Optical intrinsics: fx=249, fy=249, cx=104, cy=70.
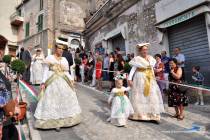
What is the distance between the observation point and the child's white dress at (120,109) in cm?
570

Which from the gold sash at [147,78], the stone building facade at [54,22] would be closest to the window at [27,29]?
the stone building facade at [54,22]

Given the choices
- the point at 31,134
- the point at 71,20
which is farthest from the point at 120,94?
the point at 71,20

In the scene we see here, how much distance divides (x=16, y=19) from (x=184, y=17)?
931 inches

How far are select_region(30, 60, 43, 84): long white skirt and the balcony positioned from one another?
63.6ft

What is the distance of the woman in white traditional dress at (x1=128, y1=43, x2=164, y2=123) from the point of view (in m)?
6.04

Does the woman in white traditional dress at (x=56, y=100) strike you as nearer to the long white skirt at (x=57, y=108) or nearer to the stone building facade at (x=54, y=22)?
the long white skirt at (x=57, y=108)

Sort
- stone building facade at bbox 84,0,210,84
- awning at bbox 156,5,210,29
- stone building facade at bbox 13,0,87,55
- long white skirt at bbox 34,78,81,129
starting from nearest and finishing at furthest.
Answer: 1. long white skirt at bbox 34,78,81,129
2. awning at bbox 156,5,210,29
3. stone building facade at bbox 84,0,210,84
4. stone building facade at bbox 13,0,87,55

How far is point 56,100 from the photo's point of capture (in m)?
5.51

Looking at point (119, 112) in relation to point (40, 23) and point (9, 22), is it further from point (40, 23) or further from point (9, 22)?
point (9, 22)

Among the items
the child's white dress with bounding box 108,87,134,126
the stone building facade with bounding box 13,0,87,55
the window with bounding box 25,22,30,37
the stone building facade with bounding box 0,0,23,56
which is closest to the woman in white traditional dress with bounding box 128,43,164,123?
the child's white dress with bounding box 108,87,134,126

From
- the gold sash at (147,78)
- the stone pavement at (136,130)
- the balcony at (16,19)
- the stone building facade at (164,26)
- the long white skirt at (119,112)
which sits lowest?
the stone pavement at (136,130)

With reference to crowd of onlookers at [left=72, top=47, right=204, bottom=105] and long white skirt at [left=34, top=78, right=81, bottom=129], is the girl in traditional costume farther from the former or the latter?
crowd of onlookers at [left=72, top=47, right=204, bottom=105]

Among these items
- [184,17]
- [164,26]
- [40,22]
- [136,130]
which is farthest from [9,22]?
[136,130]

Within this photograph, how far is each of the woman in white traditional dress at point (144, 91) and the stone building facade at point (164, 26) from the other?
4.06 meters
